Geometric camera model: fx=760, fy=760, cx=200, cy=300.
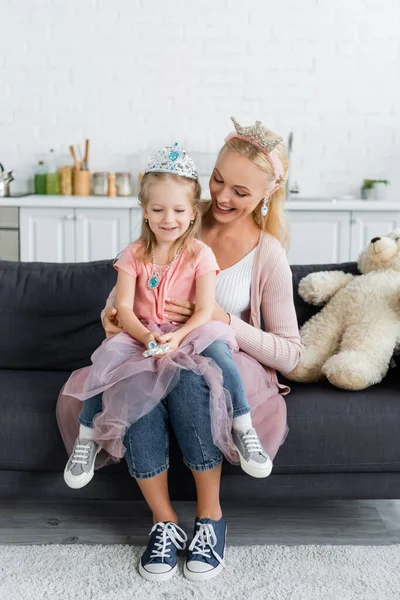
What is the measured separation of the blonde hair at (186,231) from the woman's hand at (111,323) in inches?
6.6

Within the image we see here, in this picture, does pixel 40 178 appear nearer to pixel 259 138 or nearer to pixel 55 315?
pixel 55 315

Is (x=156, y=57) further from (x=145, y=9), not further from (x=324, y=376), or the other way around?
(x=324, y=376)

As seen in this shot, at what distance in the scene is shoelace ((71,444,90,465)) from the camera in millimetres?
1839

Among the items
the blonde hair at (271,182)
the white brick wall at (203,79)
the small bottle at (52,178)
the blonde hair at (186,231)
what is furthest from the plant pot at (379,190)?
the blonde hair at (186,231)

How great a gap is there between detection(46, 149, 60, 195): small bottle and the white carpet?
120 inches

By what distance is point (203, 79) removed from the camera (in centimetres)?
469

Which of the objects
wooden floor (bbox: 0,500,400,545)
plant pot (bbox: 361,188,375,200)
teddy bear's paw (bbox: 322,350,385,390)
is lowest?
wooden floor (bbox: 0,500,400,545)

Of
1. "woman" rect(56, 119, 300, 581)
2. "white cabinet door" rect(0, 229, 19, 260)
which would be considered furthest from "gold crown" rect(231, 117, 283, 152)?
"white cabinet door" rect(0, 229, 19, 260)

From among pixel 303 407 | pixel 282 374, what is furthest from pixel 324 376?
pixel 303 407

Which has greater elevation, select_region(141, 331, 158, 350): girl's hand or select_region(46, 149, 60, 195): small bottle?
select_region(46, 149, 60, 195): small bottle

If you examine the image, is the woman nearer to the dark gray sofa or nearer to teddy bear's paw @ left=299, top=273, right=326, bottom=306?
the dark gray sofa

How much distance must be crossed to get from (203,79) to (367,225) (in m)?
1.37

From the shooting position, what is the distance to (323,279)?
2426mm

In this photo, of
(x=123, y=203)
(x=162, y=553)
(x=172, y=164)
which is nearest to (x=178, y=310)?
(x=172, y=164)
